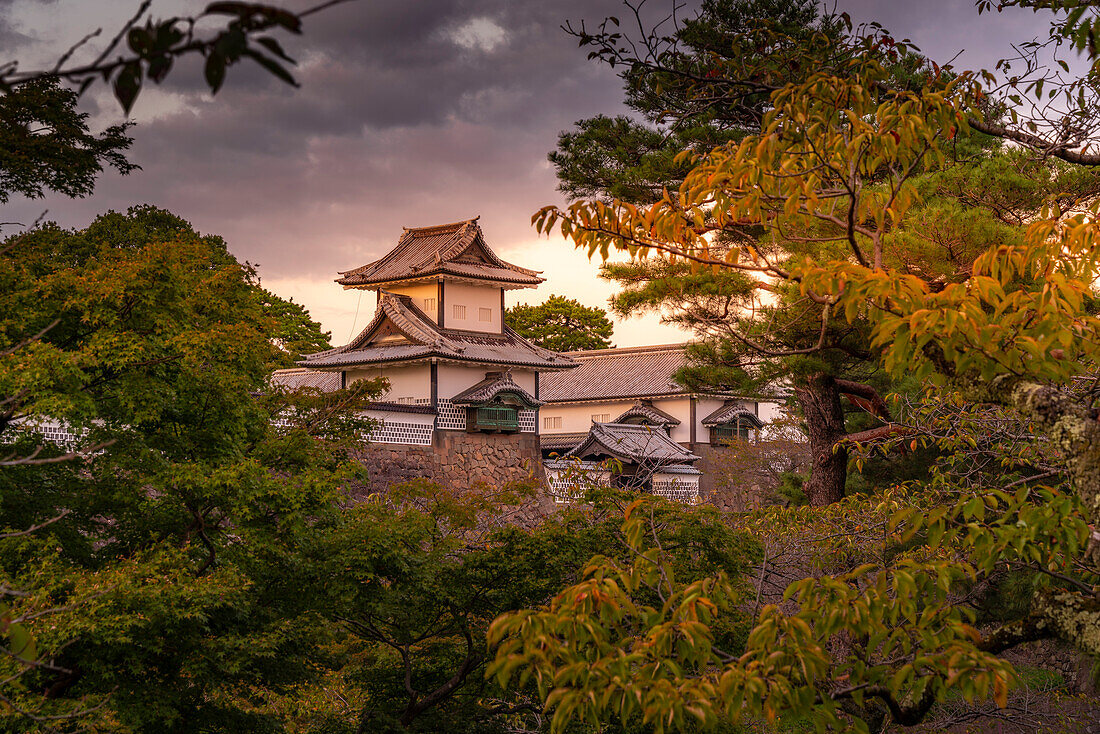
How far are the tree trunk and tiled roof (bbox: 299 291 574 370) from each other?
11035 millimetres

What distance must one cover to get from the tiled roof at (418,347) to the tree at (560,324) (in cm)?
1742

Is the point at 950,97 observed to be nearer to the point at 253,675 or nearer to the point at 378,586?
the point at 378,586

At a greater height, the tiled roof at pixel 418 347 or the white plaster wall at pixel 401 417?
the tiled roof at pixel 418 347

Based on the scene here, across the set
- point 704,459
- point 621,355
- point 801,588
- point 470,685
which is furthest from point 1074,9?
point 621,355

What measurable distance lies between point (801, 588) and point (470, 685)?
234 inches

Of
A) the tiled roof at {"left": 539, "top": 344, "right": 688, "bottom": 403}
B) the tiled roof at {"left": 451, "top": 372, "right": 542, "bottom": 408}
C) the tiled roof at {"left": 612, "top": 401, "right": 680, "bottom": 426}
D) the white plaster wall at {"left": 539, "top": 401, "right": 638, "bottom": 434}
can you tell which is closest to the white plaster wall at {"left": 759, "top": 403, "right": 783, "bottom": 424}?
the tiled roof at {"left": 539, "top": 344, "right": 688, "bottom": 403}

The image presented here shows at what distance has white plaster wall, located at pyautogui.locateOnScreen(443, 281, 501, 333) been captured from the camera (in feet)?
77.2

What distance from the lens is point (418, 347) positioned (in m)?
22.2

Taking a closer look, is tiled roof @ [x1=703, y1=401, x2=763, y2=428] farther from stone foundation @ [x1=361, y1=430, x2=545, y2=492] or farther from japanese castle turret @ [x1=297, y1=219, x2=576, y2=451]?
stone foundation @ [x1=361, y1=430, x2=545, y2=492]

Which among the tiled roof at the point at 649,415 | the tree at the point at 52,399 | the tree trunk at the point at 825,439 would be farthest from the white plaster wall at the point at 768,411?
the tree at the point at 52,399

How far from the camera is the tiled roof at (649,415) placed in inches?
1171

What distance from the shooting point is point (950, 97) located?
3707mm

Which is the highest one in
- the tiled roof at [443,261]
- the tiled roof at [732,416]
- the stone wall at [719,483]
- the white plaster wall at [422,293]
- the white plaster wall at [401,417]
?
the tiled roof at [443,261]

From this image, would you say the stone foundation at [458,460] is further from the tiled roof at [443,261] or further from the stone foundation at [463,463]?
the tiled roof at [443,261]
